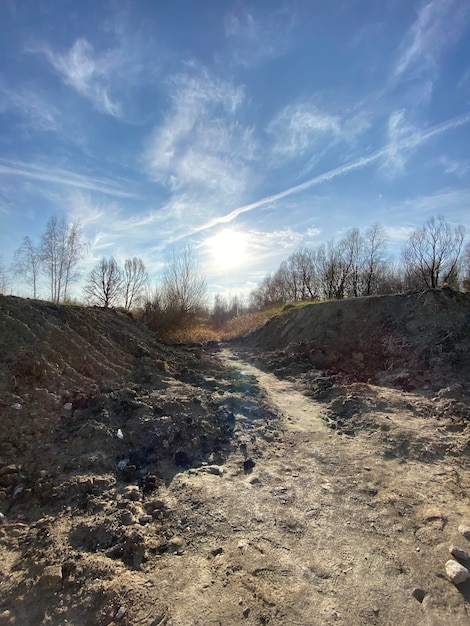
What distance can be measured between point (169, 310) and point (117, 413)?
48.3 feet

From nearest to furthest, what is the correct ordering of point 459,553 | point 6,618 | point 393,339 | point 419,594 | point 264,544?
point 6,618 < point 419,594 < point 459,553 < point 264,544 < point 393,339

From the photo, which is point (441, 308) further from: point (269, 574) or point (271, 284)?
point (271, 284)

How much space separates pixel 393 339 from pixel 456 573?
8.09 metres

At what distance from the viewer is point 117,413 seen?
5520 millimetres

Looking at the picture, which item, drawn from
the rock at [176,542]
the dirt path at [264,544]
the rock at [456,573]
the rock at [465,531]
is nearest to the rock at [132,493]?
the dirt path at [264,544]

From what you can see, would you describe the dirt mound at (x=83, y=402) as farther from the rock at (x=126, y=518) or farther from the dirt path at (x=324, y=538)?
the dirt path at (x=324, y=538)

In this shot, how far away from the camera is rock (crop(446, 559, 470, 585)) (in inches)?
Answer: 104

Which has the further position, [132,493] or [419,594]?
[132,493]

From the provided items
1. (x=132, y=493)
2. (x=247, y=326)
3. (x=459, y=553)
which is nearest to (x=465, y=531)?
(x=459, y=553)

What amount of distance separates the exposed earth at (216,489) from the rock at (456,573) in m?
0.04

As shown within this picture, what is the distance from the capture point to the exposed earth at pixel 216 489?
2553 mm

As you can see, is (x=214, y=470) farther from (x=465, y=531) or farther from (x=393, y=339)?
(x=393, y=339)

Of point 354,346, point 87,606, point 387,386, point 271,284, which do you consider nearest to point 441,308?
point 354,346

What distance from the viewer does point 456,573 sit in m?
2.67
